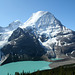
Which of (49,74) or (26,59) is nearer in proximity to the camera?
(49,74)

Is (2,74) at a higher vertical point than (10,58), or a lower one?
lower

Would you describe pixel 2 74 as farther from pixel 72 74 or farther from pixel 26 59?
pixel 26 59

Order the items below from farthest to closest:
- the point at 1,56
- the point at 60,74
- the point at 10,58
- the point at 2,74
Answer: the point at 1,56 → the point at 10,58 → the point at 2,74 → the point at 60,74

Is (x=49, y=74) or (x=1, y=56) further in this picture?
(x=1, y=56)

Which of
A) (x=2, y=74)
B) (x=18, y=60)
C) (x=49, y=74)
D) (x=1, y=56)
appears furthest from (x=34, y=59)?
(x=49, y=74)

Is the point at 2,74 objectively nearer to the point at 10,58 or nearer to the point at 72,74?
the point at 72,74

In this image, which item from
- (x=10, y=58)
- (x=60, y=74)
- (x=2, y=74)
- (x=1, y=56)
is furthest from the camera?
(x=1, y=56)

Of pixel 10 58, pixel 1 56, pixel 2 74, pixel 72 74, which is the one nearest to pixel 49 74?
pixel 72 74

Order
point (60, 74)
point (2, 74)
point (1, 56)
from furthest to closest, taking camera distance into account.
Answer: point (1, 56) → point (2, 74) → point (60, 74)
